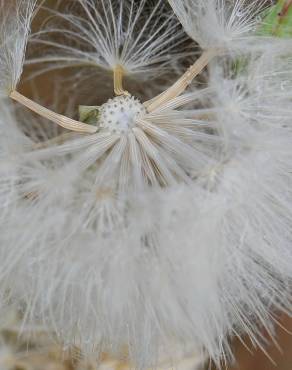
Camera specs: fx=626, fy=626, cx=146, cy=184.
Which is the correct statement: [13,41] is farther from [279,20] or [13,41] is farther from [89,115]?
[279,20]

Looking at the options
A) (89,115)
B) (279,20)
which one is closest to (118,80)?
(89,115)

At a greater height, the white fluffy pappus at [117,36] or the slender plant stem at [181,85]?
the white fluffy pappus at [117,36]

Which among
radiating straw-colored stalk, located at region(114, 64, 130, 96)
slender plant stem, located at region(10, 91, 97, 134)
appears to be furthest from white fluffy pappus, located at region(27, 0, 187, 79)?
slender plant stem, located at region(10, 91, 97, 134)

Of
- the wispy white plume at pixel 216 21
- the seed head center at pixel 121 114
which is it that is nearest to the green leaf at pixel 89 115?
the seed head center at pixel 121 114

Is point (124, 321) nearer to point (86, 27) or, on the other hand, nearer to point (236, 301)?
point (236, 301)

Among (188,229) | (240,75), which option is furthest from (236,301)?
(240,75)

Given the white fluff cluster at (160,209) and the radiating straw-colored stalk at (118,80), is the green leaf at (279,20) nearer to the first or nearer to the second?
the white fluff cluster at (160,209)

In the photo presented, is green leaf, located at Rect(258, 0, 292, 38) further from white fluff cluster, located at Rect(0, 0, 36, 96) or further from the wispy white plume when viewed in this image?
white fluff cluster, located at Rect(0, 0, 36, 96)
